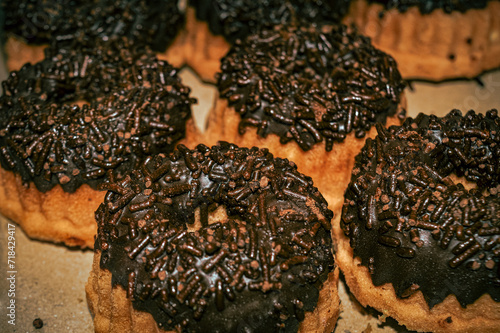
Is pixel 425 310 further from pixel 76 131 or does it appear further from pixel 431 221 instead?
pixel 76 131

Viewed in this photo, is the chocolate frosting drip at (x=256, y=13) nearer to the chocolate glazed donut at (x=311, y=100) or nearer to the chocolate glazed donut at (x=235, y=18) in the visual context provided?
the chocolate glazed donut at (x=235, y=18)

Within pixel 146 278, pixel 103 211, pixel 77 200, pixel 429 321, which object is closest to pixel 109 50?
pixel 77 200

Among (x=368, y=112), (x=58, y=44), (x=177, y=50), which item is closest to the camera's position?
(x=368, y=112)

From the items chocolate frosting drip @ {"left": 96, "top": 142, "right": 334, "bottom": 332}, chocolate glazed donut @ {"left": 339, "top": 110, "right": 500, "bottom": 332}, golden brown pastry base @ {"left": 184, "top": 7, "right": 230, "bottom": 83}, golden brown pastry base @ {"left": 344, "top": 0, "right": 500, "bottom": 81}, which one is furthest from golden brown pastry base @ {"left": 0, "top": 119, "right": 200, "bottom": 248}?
golden brown pastry base @ {"left": 344, "top": 0, "right": 500, "bottom": 81}

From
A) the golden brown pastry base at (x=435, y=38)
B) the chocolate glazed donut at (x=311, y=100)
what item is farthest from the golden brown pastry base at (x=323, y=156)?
the golden brown pastry base at (x=435, y=38)

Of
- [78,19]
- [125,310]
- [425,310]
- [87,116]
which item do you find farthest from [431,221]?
[78,19]

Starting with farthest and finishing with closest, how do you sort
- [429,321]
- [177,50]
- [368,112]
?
[177,50]
[368,112]
[429,321]

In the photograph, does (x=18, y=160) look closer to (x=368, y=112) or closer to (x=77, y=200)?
(x=77, y=200)

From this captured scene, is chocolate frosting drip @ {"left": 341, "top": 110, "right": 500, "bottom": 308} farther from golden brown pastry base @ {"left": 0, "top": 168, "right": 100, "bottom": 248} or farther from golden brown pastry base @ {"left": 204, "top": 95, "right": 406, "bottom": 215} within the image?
golden brown pastry base @ {"left": 0, "top": 168, "right": 100, "bottom": 248}
